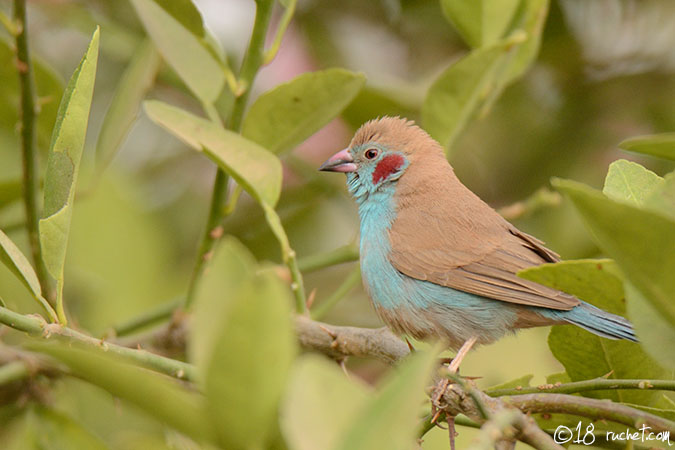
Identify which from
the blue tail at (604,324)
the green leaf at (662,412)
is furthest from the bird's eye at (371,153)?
the green leaf at (662,412)

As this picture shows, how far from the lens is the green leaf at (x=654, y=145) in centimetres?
139

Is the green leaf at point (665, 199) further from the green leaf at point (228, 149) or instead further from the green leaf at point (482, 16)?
the green leaf at point (482, 16)

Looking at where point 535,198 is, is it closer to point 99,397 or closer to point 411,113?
point 411,113

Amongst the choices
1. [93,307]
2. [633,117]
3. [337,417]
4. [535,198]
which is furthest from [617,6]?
[337,417]

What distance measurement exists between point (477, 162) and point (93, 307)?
7.25ft

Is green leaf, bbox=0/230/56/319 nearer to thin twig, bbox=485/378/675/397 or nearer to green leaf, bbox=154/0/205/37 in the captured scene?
green leaf, bbox=154/0/205/37

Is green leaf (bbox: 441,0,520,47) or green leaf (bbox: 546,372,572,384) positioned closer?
green leaf (bbox: 546,372,572,384)

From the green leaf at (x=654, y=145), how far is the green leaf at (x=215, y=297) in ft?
2.39

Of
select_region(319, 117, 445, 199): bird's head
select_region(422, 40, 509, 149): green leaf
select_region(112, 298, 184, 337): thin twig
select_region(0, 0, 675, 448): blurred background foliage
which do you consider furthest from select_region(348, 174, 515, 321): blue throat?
select_region(112, 298, 184, 337): thin twig

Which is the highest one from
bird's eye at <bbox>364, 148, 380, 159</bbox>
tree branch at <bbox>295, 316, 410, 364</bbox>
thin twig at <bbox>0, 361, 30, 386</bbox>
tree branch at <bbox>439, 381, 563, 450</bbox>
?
bird's eye at <bbox>364, 148, 380, 159</bbox>

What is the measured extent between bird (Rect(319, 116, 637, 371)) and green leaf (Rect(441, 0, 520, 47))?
706 millimetres

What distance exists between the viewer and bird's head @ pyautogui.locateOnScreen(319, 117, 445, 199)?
3613mm

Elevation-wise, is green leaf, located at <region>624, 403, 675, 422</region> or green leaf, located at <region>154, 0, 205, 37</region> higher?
green leaf, located at <region>154, 0, 205, 37</region>

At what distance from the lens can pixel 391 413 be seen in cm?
100
